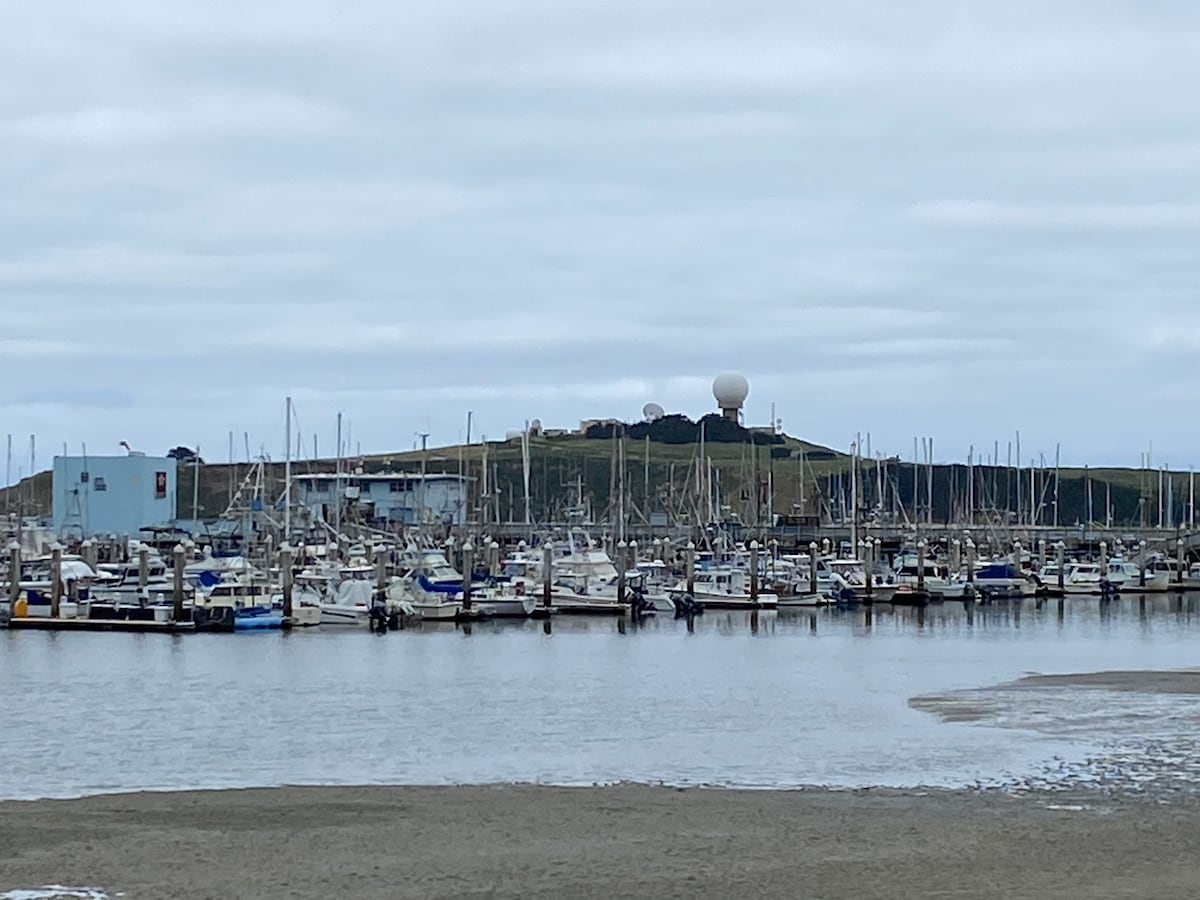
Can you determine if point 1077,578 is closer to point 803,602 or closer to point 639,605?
point 803,602

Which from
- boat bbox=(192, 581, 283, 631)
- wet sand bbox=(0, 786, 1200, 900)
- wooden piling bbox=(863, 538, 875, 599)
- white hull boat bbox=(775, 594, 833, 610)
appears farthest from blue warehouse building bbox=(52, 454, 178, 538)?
wet sand bbox=(0, 786, 1200, 900)

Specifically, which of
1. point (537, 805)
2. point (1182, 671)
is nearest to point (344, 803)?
point (537, 805)

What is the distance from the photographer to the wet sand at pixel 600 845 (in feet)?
81.8

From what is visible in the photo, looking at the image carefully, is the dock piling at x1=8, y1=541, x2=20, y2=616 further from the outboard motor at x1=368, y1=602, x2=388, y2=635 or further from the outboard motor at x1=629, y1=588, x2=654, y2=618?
the outboard motor at x1=629, y1=588, x2=654, y2=618

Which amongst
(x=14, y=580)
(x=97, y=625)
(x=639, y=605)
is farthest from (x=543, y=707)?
(x=639, y=605)

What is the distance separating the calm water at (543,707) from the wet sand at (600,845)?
3795 millimetres

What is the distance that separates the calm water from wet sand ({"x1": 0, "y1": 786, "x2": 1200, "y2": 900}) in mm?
3795

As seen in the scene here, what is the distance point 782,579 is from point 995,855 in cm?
9431

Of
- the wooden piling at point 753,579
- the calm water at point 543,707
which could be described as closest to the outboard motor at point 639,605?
the wooden piling at point 753,579

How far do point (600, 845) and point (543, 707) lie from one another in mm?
25257

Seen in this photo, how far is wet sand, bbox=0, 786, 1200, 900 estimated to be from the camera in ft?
81.8

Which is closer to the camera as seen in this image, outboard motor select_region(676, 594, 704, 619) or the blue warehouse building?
outboard motor select_region(676, 594, 704, 619)

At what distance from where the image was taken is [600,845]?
28203 millimetres

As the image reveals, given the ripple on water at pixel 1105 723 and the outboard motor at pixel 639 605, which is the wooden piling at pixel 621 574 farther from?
the ripple on water at pixel 1105 723
